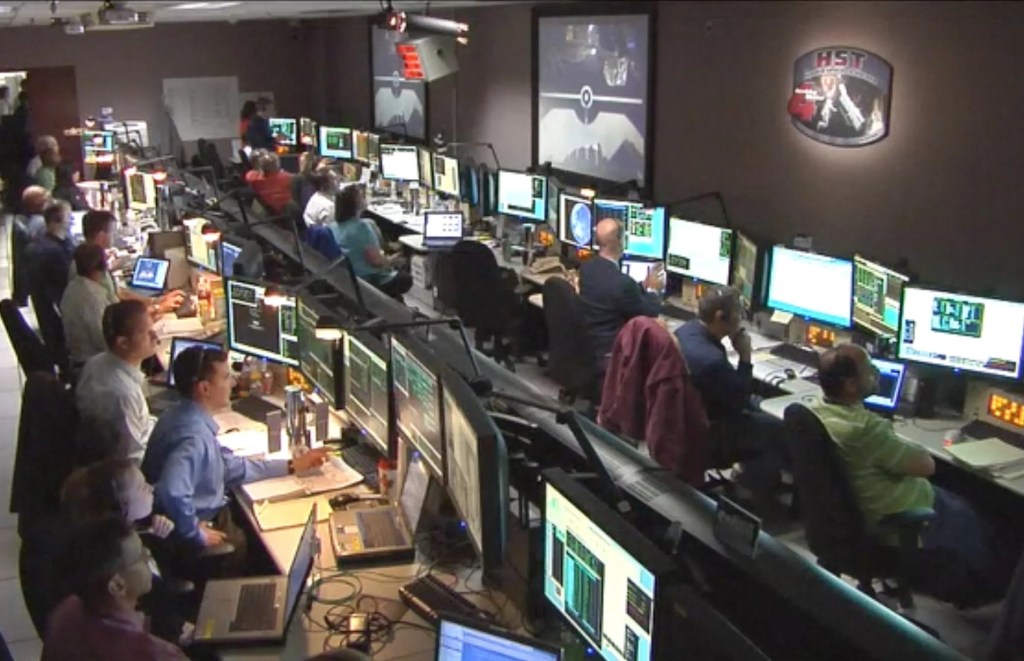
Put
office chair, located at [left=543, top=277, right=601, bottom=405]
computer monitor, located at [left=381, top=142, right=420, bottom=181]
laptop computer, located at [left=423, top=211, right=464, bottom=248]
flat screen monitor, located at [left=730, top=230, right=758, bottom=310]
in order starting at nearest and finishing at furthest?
office chair, located at [left=543, top=277, right=601, bottom=405], flat screen monitor, located at [left=730, top=230, right=758, bottom=310], laptop computer, located at [left=423, top=211, right=464, bottom=248], computer monitor, located at [left=381, top=142, right=420, bottom=181]

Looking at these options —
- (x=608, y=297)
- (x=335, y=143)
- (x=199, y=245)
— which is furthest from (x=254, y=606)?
(x=335, y=143)

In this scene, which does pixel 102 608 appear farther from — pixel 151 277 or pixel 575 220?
pixel 575 220

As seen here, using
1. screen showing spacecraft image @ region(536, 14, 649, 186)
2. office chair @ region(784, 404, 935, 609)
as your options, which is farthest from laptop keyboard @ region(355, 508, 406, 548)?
screen showing spacecraft image @ region(536, 14, 649, 186)

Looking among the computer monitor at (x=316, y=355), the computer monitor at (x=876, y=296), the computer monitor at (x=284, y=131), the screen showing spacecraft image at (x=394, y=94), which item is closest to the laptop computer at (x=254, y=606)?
the computer monitor at (x=316, y=355)

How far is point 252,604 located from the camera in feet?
9.70

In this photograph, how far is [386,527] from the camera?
3.38 meters

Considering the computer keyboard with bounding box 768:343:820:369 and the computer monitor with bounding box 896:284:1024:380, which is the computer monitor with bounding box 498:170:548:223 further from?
the computer monitor with bounding box 896:284:1024:380

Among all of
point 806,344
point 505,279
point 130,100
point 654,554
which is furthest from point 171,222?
point 130,100

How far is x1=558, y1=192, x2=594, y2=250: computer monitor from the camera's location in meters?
7.11

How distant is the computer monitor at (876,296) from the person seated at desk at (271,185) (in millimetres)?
5918

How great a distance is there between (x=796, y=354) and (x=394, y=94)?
7995mm

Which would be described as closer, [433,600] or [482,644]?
[482,644]

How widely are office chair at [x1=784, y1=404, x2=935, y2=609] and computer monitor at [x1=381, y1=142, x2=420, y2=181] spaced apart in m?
6.86

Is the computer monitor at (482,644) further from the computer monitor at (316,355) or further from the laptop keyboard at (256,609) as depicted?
the computer monitor at (316,355)
